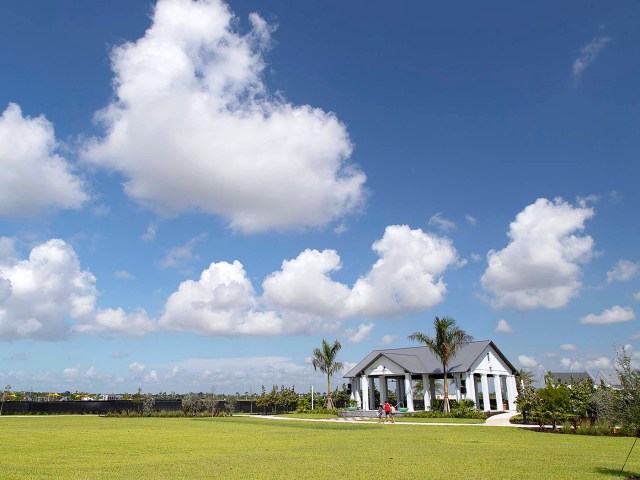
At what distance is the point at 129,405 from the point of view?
47.5 meters

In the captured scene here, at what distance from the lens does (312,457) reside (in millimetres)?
15141

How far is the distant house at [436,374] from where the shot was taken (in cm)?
4481

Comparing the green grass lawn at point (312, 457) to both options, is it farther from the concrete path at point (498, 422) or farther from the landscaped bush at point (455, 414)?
the landscaped bush at point (455, 414)

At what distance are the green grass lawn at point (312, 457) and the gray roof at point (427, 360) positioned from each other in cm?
2358

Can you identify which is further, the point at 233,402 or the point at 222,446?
the point at 233,402

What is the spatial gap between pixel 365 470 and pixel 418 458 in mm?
3018

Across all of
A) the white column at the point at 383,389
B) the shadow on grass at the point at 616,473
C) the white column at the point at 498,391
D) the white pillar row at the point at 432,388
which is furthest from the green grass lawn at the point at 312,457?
the white column at the point at 383,389

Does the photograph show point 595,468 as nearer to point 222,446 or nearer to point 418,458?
point 418,458

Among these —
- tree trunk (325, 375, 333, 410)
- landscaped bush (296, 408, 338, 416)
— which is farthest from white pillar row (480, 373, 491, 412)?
tree trunk (325, 375, 333, 410)

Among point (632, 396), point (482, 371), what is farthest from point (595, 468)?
point (482, 371)

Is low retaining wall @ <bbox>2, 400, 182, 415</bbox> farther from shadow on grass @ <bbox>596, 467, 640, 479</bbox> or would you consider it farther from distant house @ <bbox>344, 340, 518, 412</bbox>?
shadow on grass @ <bbox>596, 467, 640, 479</bbox>

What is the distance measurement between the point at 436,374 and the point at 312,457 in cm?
3266

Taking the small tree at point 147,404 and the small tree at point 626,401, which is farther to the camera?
the small tree at point 147,404

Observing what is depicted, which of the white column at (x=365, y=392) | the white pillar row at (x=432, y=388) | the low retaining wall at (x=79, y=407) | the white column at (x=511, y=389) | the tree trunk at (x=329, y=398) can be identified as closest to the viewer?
the white pillar row at (x=432, y=388)
